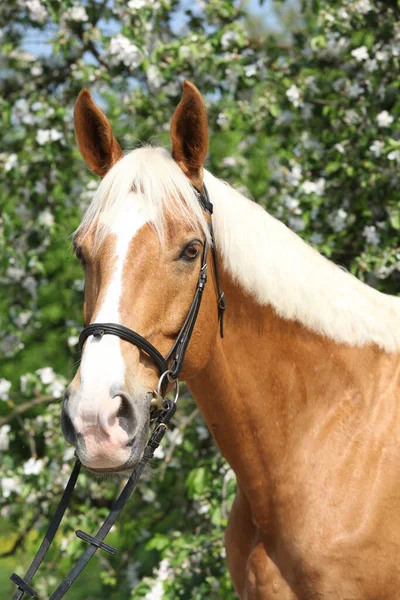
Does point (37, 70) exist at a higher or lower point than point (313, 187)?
lower

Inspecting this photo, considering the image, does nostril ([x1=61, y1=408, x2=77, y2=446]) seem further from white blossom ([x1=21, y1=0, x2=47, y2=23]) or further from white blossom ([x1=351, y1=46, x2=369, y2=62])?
white blossom ([x1=21, y1=0, x2=47, y2=23])

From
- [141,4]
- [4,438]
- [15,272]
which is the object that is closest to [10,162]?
[15,272]

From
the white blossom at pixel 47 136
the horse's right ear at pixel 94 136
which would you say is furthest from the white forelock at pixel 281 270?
the white blossom at pixel 47 136

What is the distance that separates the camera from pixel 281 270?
2342 millimetres

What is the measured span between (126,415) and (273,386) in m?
0.64

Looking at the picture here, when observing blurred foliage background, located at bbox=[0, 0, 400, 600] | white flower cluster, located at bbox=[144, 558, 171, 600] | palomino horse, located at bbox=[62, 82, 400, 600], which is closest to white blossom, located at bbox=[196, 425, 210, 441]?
blurred foliage background, located at bbox=[0, 0, 400, 600]

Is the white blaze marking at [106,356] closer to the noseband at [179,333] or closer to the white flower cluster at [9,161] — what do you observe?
the noseband at [179,333]

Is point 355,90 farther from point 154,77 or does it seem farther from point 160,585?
point 160,585

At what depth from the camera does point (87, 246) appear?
2.13 meters

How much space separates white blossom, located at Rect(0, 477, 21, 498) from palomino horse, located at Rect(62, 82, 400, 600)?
6.44ft

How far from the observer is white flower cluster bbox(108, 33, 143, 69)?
3.97 metres

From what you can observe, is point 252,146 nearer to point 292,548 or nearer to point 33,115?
point 33,115

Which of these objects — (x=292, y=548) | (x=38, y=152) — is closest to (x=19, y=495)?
(x=38, y=152)

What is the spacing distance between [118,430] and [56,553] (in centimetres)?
284
